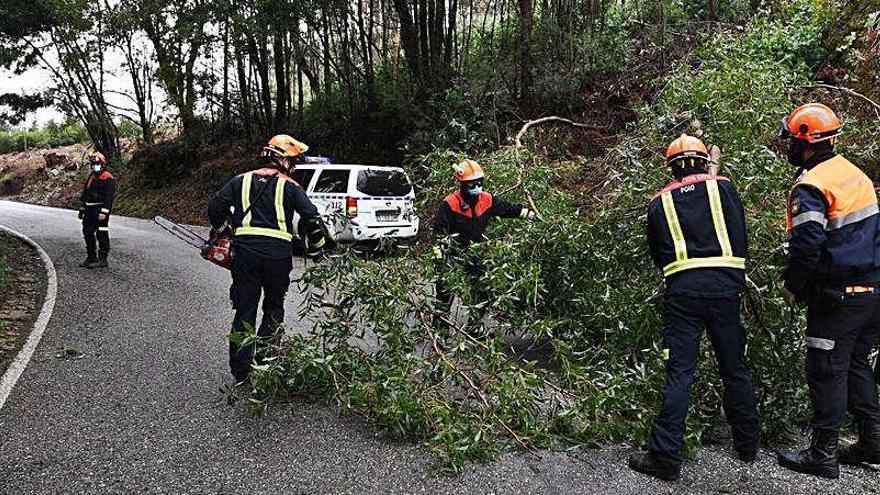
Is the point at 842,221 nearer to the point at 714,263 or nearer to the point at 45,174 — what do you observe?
the point at 714,263

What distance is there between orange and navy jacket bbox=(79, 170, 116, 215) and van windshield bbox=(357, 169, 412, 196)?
4001mm

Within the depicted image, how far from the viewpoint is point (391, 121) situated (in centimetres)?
1689

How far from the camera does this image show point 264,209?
4.94 metres

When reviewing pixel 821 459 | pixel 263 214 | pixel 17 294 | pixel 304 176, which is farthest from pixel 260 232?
pixel 304 176

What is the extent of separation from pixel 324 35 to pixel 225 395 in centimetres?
1438

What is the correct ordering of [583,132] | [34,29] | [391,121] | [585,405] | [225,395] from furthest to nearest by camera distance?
[34,29] → [391,121] → [583,132] → [225,395] → [585,405]

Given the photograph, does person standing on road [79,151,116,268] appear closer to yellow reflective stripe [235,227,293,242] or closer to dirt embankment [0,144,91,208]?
yellow reflective stripe [235,227,293,242]

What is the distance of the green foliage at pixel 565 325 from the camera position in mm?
4047

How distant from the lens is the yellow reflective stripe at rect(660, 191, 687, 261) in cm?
376

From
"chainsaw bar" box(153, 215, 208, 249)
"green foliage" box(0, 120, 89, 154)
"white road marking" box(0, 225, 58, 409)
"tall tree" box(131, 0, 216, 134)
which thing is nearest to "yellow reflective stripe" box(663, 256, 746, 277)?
"chainsaw bar" box(153, 215, 208, 249)

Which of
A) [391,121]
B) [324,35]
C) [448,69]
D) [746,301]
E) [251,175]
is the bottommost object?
[746,301]

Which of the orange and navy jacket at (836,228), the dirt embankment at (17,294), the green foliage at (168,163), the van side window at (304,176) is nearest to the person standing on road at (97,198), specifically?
the dirt embankment at (17,294)

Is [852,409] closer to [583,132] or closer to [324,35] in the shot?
[583,132]

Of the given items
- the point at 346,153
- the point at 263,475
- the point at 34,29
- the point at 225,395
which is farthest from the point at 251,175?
the point at 34,29
